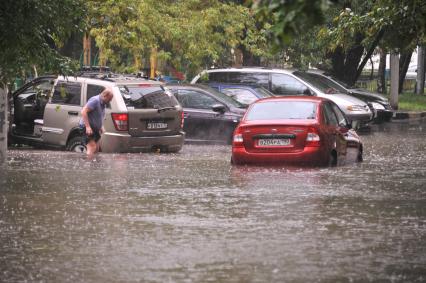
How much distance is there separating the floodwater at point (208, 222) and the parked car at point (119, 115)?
3.82 ft

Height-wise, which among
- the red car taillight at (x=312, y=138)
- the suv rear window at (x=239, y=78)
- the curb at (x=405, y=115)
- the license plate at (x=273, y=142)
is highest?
the suv rear window at (x=239, y=78)

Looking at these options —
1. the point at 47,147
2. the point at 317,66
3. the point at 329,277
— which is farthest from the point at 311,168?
the point at 317,66

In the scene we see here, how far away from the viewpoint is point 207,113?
80.5ft

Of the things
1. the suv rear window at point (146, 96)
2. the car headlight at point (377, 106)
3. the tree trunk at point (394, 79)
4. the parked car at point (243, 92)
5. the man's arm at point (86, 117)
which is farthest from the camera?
the tree trunk at point (394, 79)

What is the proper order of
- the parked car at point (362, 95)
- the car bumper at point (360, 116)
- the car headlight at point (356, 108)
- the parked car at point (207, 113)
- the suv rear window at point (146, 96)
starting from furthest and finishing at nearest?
1. the parked car at point (362, 95)
2. the car headlight at point (356, 108)
3. the car bumper at point (360, 116)
4. the parked car at point (207, 113)
5. the suv rear window at point (146, 96)

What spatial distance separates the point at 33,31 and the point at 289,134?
530 centimetres

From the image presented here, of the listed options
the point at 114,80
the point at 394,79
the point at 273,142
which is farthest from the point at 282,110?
the point at 394,79

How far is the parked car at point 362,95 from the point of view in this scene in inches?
1199

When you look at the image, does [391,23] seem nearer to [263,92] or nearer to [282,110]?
[282,110]

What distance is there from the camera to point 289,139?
1755 cm

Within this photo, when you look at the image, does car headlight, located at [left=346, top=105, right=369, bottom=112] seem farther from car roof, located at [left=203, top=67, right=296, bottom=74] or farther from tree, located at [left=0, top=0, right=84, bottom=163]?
tree, located at [left=0, top=0, right=84, bottom=163]

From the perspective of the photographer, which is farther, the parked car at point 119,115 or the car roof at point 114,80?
the car roof at point 114,80

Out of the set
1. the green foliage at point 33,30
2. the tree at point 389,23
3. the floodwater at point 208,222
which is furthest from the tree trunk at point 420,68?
the green foliage at point 33,30

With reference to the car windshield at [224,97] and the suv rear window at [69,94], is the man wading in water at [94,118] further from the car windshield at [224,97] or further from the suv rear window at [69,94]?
the car windshield at [224,97]
